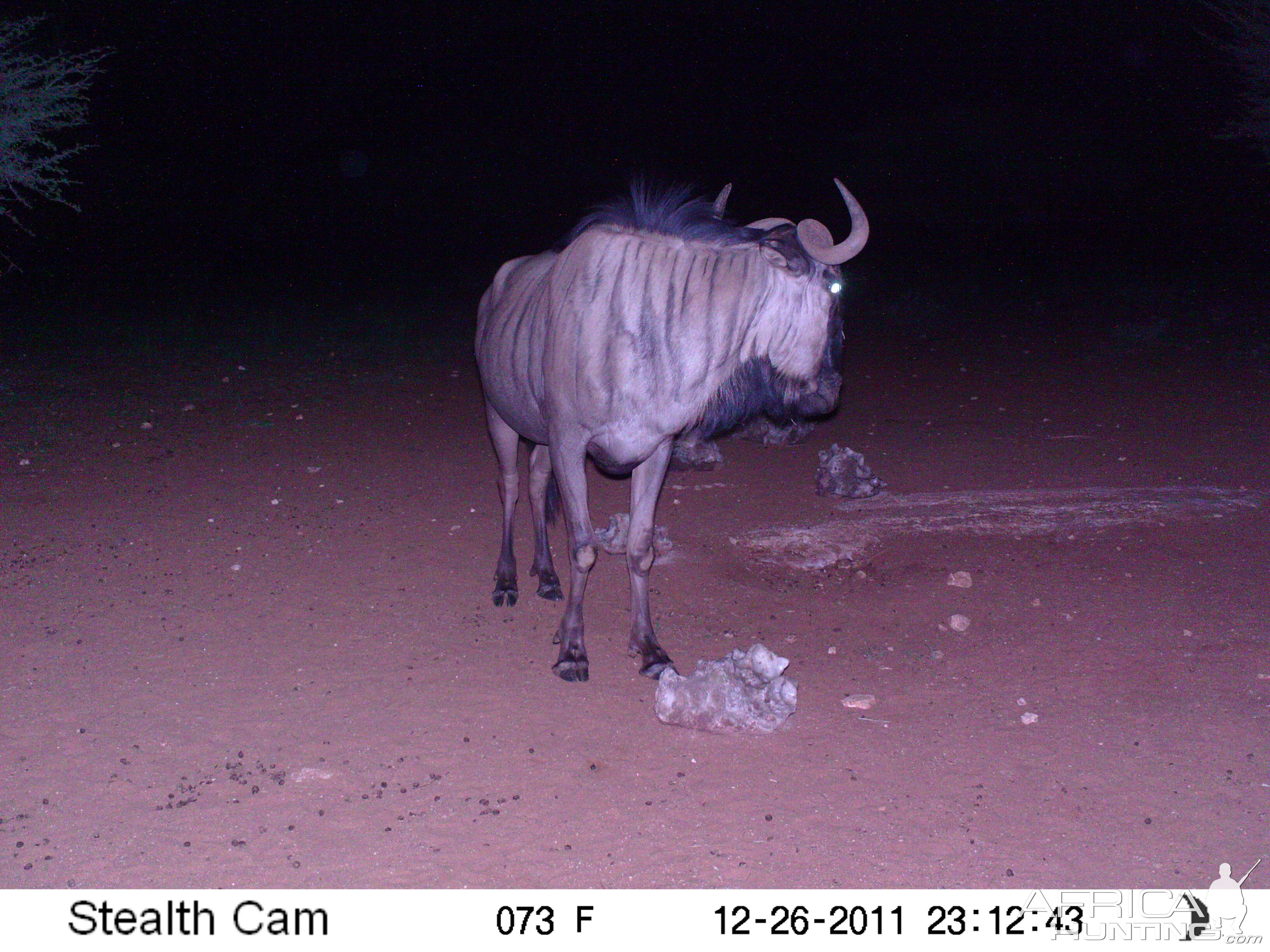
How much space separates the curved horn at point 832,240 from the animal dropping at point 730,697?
5.41 ft

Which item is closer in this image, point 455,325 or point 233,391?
point 233,391

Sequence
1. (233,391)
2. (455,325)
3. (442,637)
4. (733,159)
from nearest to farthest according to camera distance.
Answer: (442,637) < (233,391) < (455,325) < (733,159)

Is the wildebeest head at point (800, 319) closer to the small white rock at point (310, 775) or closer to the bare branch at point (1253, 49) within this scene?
the small white rock at point (310, 775)

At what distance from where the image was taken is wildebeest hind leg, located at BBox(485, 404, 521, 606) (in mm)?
5637

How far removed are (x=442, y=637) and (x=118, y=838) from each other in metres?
1.86

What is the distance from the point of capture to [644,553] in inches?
196

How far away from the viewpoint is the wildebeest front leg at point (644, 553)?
4.79m

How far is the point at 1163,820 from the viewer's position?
357 cm

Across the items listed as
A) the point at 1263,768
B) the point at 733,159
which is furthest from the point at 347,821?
the point at 733,159

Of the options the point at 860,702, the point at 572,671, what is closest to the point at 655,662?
the point at 572,671

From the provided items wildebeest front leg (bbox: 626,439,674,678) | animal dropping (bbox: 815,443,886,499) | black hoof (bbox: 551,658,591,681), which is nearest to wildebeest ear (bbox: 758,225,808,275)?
wildebeest front leg (bbox: 626,439,674,678)

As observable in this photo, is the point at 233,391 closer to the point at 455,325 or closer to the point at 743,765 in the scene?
the point at 455,325

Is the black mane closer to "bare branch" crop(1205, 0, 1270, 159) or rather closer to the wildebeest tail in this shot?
the wildebeest tail

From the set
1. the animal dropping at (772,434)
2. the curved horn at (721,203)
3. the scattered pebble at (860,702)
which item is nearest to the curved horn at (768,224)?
the curved horn at (721,203)
